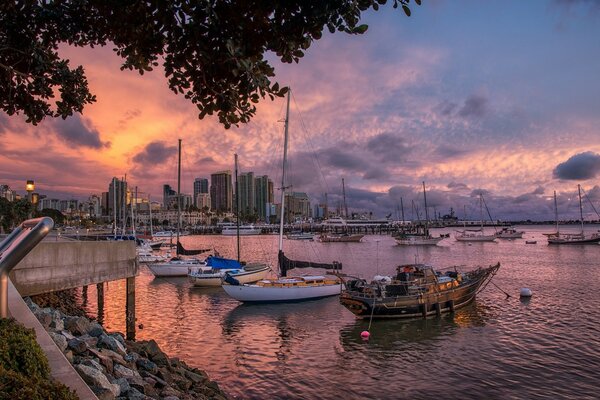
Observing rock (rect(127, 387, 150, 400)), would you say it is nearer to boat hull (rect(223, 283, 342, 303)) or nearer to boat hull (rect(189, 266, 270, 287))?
boat hull (rect(223, 283, 342, 303))

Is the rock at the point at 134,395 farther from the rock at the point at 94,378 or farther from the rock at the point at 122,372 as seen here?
the rock at the point at 122,372

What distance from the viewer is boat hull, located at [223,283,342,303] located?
2841 cm

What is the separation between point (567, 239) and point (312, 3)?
11927cm

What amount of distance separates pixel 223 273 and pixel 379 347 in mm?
19886

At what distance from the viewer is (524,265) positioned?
58.1 meters

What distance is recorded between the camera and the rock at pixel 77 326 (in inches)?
418

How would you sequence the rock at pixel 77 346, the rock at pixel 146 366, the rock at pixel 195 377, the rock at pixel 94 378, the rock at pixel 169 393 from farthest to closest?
the rock at pixel 195 377 < the rock at pixel 146 366 < the rock at pixel 169 393 < the rock at pixel 77 346 < the rock at pixel 94 378

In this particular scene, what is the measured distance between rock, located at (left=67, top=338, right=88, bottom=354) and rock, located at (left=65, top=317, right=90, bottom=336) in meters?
2.00

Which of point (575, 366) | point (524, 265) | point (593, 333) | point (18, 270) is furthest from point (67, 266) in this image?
point (524, 265)

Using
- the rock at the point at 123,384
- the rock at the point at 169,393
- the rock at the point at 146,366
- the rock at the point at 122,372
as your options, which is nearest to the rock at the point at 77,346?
the rock at the point at 122,372

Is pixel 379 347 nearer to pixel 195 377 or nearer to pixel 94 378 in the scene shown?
pixel 195 377

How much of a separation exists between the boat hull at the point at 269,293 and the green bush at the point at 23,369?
23093mm

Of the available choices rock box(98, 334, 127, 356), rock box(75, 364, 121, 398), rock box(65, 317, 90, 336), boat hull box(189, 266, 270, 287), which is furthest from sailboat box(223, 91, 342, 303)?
rock box(75, 364, 121, 398)

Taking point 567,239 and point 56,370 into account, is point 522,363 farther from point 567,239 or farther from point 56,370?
point 567,239
